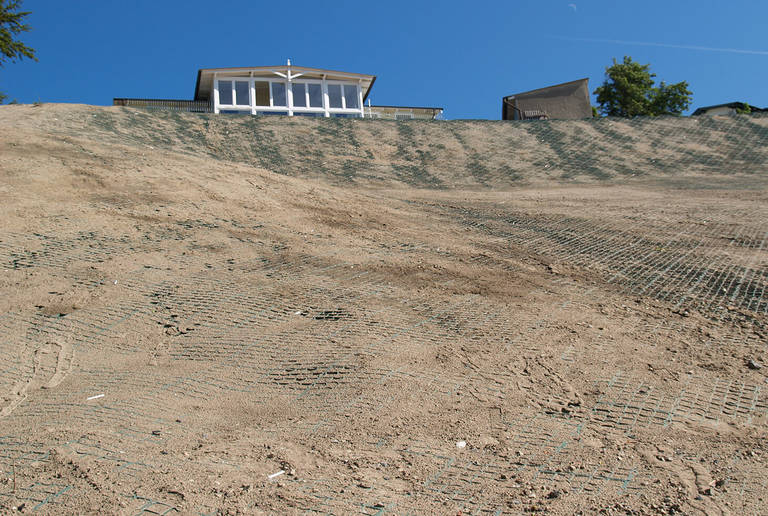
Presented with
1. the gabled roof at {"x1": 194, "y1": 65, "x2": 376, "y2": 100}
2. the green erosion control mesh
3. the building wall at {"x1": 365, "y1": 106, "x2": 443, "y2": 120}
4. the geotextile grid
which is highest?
the gabled roof at {"x1": 194, "y1": 65, "x2": 376, "y2": 100}

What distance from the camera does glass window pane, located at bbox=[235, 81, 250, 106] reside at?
25.3 meters

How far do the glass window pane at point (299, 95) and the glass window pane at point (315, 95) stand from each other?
28 centimetres

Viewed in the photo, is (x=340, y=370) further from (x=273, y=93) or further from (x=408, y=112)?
(x=408, y=112)

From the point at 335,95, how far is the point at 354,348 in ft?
77.3

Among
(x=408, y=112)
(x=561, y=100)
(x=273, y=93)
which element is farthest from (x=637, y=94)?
(x=273, y=93)

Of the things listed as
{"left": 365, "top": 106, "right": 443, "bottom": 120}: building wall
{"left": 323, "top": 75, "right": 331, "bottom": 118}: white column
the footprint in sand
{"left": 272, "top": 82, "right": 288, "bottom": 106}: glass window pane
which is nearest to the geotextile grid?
the footprint in sand

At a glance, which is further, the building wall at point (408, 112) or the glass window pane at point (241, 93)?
the building wall at point (408, 112)

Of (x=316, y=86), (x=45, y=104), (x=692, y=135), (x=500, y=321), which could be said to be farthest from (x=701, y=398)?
(x=316, y=86)

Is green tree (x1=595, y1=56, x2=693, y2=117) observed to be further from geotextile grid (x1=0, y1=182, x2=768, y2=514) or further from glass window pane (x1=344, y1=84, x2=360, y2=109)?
geotextile grid (x1=0, y1=182, x2=768, y2=514)

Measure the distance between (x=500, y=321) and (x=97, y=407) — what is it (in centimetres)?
332

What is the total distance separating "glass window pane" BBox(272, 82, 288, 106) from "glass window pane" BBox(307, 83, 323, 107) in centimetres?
122

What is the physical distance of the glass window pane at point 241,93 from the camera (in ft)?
83.0

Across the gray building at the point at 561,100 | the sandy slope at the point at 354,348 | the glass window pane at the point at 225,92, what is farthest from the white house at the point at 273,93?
the sandy slope at the point at 354,348

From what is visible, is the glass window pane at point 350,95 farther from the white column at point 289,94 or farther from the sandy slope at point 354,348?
the sandy slope at point 354,348
